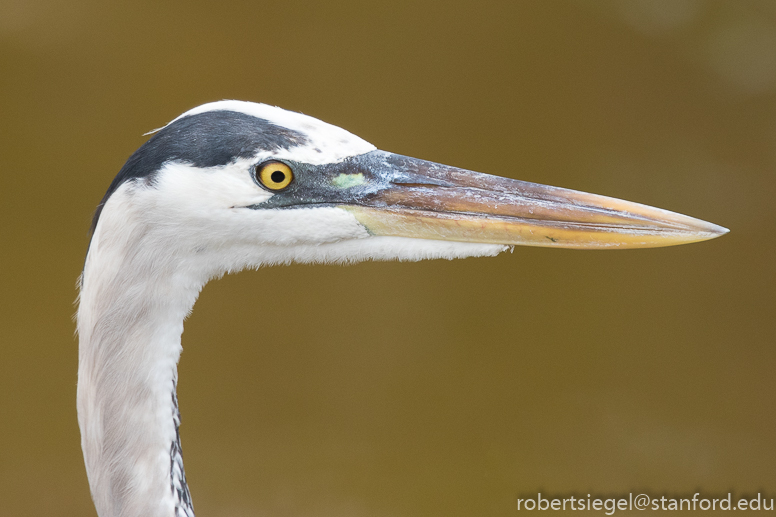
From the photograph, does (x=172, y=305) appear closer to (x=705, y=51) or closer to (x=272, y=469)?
(x=272, y=469)

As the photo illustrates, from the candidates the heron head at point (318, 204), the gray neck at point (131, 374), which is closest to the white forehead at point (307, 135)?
the heron head at point (318, 204)

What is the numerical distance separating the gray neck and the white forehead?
233mm

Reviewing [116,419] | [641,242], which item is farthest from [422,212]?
Result: [116,419]

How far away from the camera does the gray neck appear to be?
911mm

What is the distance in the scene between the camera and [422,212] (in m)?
0.98

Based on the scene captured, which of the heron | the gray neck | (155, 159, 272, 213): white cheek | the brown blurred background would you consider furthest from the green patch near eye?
the brown blurred background

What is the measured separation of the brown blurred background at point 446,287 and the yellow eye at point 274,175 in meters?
1.52

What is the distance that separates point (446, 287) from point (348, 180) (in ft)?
5.79

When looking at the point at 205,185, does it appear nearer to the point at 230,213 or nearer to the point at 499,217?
the point at 230,213

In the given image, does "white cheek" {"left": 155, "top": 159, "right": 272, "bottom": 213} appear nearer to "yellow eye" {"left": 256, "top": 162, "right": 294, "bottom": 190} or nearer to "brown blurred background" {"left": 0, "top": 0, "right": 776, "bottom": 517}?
"yellow eye" {"left": 256, "top": 162, "right": 294, "bottom": 190}

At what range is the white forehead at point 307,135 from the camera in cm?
91

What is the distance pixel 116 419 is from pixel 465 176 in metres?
0.64

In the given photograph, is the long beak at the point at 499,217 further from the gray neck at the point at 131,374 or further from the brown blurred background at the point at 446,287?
the brown blurred background at the point at 446,287

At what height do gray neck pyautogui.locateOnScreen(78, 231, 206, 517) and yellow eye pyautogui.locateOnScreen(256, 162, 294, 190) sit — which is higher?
yellow eye pyautogui.locateOnScreen(256, 162, 294, 190)
